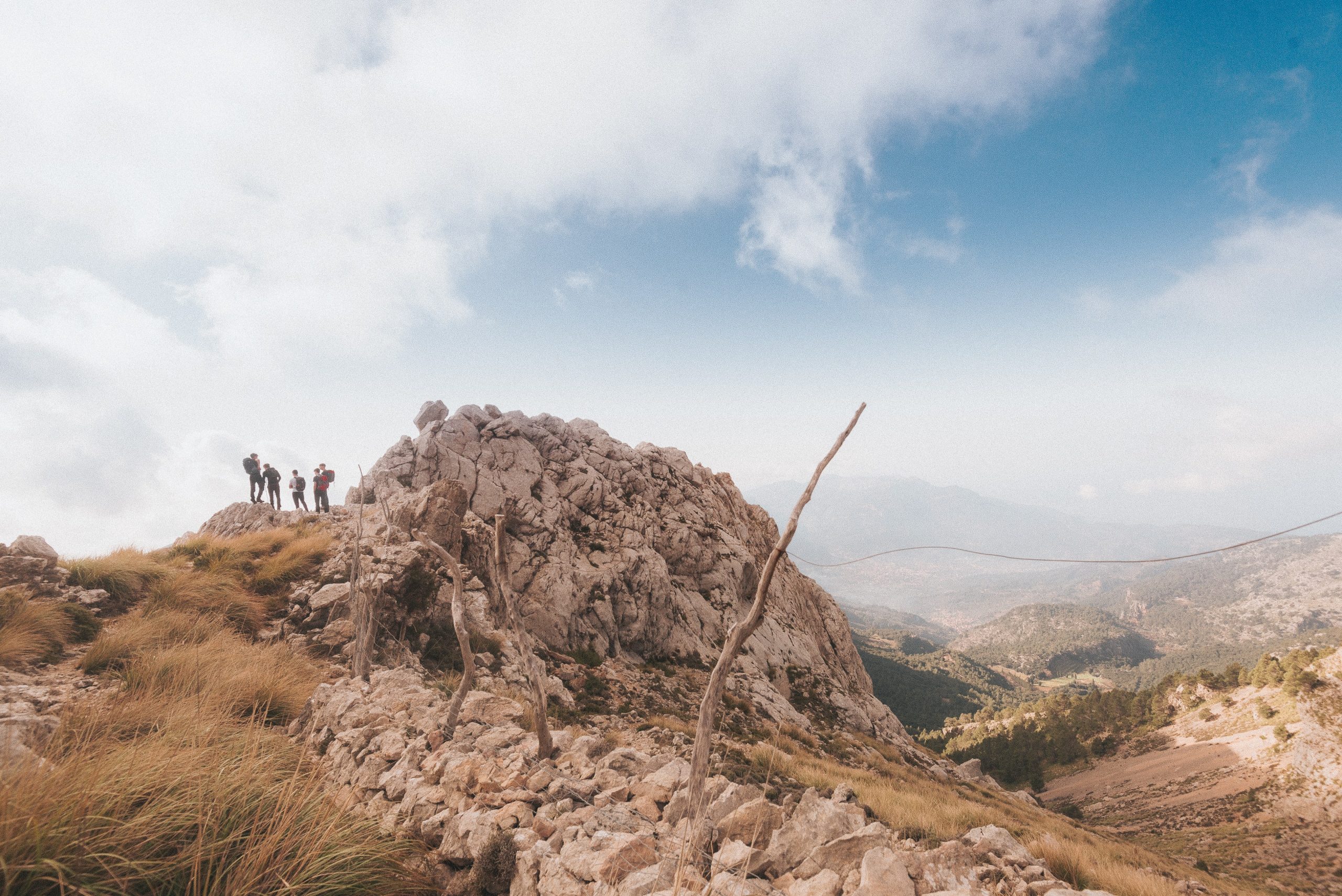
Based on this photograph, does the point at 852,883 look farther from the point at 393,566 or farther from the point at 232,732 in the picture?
the point at 393,566

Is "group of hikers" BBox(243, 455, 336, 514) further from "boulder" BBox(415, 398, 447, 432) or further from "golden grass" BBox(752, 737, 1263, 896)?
"golden grass" BBox(752, 737, 1263, 896)

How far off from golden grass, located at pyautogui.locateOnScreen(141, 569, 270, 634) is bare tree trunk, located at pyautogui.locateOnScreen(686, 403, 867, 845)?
43.7 feet

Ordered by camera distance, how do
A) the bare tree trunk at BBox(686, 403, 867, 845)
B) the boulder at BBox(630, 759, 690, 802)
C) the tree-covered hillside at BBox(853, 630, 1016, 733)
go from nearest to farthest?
the bare tree trunk at BBox(686, 403, 867, 845) → the boulder at BBox(630, 759, 690, 802) → the tree-covered hillside at BBox(853, 630, 1016, 733)

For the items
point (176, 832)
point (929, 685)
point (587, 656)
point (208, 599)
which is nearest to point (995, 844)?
point (176, 832)

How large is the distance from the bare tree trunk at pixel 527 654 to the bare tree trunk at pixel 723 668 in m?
3.11

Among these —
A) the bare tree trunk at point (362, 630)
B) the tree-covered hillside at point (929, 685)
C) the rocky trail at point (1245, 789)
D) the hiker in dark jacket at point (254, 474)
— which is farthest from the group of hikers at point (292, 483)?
the tree-covered hillside at point (929, 685)

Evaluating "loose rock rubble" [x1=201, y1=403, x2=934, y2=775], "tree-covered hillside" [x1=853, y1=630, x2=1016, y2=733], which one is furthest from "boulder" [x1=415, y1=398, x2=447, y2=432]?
"tree-covered hillside" [x1=853, y1=630, x2=1016, y2=733]

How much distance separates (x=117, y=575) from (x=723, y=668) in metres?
16.8

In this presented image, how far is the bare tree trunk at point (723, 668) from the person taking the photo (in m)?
5.38

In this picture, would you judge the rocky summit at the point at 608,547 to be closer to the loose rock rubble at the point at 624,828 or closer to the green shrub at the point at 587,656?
the green shrub at the point at 587,656

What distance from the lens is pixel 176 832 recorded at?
3.27 metres

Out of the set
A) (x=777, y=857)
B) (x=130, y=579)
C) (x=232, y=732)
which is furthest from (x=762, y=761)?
(x=130, y=579)

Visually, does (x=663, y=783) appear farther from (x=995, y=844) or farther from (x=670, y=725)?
(x=670, y=725)

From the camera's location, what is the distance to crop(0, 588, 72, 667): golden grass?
889 centimetres
